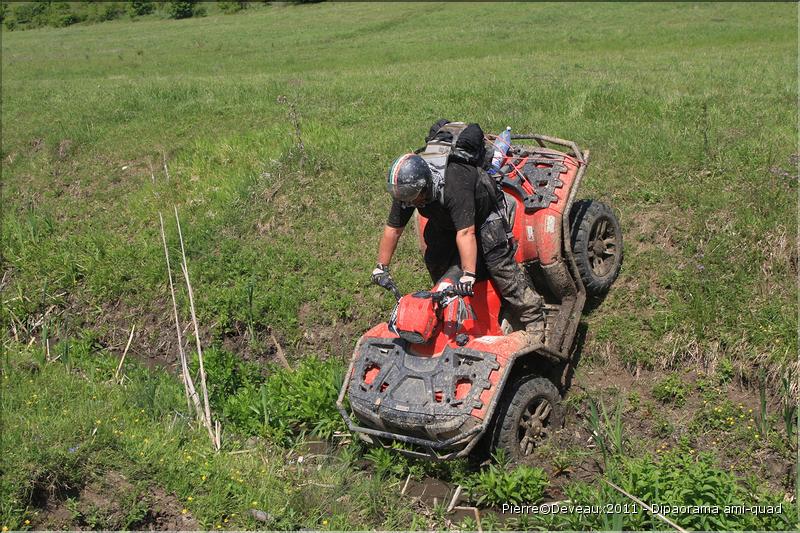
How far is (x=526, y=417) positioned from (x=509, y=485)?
0.69 metres

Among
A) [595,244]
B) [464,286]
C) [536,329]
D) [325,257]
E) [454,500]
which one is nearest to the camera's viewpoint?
[454,500]

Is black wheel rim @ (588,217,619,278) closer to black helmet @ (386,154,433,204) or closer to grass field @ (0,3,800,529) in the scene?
grass field @ (0,3,800,529)

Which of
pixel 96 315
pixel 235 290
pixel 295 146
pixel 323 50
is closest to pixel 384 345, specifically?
pixel 235 290

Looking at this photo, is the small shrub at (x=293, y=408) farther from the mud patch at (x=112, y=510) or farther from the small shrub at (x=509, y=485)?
the small shrub at (x=509, y=485)

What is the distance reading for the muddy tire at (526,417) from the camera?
6.29 m

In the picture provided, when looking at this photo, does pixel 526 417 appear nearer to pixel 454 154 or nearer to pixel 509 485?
pixel 509 485

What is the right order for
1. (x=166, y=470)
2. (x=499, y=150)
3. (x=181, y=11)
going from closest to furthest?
(x=166, y=470)
(x=499, y=150)
(x=181, y=11)

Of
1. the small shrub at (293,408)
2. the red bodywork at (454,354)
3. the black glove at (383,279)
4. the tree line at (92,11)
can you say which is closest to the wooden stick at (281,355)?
the small shrub at (293,408)

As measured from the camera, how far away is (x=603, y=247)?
8328 mm

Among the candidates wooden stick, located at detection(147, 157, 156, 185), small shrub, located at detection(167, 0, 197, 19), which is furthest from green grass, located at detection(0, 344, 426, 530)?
small shrub, located at detection(167, 0, 197, 19)

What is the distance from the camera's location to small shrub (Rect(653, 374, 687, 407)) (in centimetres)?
715

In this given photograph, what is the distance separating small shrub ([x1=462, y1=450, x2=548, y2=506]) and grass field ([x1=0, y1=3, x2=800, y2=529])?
0.96ft

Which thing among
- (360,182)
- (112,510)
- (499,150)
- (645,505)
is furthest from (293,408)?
(360,182)

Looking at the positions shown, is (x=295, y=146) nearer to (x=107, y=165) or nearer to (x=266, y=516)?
(x=107, y=165)
